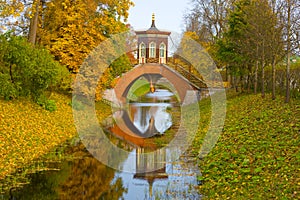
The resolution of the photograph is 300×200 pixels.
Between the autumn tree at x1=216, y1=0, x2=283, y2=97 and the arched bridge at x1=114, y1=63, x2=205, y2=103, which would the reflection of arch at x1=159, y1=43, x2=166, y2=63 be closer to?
the arched bridge at x1=114, y1=63, x2=205, y2=103

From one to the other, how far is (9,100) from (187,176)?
369 inches

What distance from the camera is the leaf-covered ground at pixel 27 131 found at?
12.4m

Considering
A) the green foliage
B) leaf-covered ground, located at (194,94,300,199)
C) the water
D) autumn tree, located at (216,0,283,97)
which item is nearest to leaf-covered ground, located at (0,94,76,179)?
the green foliage

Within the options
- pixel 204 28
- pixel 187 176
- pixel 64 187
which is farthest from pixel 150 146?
pixel 204 28

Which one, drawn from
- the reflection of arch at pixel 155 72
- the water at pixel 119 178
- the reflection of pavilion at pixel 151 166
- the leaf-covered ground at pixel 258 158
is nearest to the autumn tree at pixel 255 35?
the leaf-covered ground at pixel 258 158

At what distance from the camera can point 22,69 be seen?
1725 centimetres

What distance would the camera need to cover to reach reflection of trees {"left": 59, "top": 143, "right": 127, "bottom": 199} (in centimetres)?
1012

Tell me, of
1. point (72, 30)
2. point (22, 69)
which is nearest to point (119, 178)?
point (22, 69)

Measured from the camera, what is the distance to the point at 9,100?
17219 mm

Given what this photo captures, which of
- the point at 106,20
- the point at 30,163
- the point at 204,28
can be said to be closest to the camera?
the point at 30,163

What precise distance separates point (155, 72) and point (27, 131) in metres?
20.6

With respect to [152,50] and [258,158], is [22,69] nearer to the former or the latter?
[258,158]

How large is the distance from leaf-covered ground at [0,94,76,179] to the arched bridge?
12.3 m

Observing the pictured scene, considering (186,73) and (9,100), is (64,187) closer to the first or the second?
(9,100)
